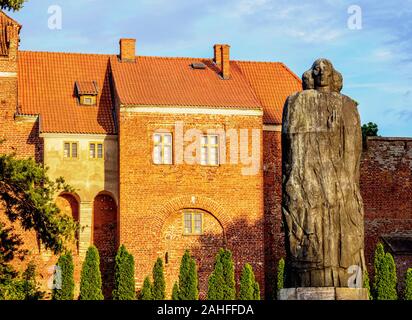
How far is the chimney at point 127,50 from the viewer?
141ft

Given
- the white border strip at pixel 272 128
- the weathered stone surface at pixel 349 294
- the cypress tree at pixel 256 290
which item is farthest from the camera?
the white border strip at pixel 272 128

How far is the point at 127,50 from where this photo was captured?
43.0m

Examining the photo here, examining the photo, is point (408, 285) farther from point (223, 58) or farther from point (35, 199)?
point (35, 199)

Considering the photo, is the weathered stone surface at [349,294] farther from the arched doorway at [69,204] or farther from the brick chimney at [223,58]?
the brick chimney at [223,58]

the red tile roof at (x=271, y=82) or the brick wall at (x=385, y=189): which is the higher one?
the red tile roof at (x=271, y=82)

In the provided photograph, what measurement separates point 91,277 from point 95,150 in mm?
5159

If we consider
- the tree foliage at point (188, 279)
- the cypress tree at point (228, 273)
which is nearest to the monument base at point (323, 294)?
the tree foliage at point (188, 279)

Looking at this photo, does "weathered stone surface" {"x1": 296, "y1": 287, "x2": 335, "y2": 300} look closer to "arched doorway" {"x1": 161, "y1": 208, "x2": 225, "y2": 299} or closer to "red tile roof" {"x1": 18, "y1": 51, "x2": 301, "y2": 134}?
"arched doorway" {"x1": 161, "y1": 208, "x2": 225, "y2": 299}

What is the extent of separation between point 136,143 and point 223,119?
10.6ft

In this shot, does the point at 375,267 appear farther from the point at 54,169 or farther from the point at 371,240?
the point at 54,169

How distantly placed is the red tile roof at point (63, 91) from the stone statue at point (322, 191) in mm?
25043

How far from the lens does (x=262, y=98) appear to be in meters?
43.5

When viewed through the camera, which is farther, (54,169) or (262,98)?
(262,98)

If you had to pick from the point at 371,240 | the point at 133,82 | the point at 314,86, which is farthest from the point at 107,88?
the point at 314,86
